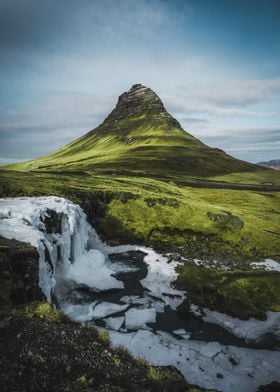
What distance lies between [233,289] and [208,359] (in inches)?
615

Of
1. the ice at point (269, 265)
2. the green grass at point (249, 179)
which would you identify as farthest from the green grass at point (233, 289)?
the green grass at point (249, 179)

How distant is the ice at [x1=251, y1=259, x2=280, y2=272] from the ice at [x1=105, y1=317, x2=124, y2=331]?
1053 inches

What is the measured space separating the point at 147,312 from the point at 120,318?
11.0 ft

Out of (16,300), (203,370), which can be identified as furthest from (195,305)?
(16,300)

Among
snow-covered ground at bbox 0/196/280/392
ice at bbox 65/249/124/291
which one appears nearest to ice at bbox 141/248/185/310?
snow-covered ground at bbox 0/196/280/392

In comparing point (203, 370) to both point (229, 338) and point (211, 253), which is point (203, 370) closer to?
point (229, 338)

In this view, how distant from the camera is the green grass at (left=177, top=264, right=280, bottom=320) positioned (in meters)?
40.3

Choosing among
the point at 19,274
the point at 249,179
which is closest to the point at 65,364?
the point at 19,274

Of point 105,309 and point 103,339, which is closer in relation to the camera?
point 103,339

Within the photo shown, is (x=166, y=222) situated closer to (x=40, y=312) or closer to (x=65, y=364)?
(x=40, y=312)

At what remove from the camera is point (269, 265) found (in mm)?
54188

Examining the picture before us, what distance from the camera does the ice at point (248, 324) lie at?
35459mm

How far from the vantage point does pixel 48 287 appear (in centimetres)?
3192

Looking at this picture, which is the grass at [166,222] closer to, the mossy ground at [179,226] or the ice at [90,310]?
the mossy ground at [179,226]
